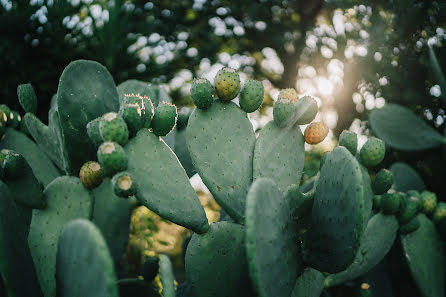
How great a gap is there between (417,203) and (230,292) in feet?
2.59

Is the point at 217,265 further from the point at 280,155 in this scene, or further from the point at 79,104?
the point at 79,104

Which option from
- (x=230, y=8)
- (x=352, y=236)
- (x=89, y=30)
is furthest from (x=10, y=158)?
(x=230, y=8)

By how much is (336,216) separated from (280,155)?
0.29 meters

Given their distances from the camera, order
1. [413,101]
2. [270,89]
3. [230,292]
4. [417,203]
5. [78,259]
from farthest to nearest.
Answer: [270,89]
[413,101]
[417,203]
[230,292]
[78,259]

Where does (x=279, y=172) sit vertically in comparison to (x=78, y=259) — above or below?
below

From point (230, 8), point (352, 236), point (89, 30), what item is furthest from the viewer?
point (230, 8)

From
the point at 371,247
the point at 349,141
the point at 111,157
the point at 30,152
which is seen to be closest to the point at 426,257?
the point at 371,247

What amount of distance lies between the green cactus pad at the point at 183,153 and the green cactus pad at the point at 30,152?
461 mm

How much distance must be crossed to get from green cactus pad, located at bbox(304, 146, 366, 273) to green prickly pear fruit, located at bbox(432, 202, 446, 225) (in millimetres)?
734

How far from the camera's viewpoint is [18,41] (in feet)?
7.04

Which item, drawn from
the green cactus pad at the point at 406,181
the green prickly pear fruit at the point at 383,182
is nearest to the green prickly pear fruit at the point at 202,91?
the green prickly pear fruit at the point at 383,182

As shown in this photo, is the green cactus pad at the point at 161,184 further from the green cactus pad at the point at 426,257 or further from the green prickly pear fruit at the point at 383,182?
the green cactus pad at the point at 426,257

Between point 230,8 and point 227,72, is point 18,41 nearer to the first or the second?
point 227,72

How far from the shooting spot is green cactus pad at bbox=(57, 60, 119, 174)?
3.73ft
